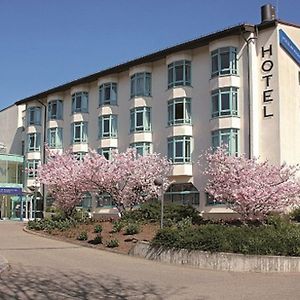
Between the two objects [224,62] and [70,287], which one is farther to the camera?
[224,62]

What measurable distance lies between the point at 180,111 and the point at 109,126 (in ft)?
25.3

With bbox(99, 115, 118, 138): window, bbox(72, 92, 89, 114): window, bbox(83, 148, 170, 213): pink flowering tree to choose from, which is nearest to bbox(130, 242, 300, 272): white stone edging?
bbox(83, 148, 170, 213): pink flowering tree

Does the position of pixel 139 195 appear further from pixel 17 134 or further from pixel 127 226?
pixel 17 134

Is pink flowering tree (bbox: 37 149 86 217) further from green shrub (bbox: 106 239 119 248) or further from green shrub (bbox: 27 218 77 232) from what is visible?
green shrub (bbox: 106 239 119 248)

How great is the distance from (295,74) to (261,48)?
2759 millimetres

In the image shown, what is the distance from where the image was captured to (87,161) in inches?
1307

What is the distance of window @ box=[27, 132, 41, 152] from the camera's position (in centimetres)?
5225

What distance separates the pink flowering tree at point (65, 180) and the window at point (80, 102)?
10.4 m

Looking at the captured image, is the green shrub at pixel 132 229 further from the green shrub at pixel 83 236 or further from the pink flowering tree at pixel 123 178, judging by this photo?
the pink flowering tree at pixel 123 178

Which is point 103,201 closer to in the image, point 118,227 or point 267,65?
point 267,65

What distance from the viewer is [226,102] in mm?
34969

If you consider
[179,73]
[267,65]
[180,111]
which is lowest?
[180,111]

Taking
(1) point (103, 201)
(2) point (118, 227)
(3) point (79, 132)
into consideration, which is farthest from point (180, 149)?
(2) point (118, 227)

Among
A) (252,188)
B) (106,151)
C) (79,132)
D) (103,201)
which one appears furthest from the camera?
(79,132)
